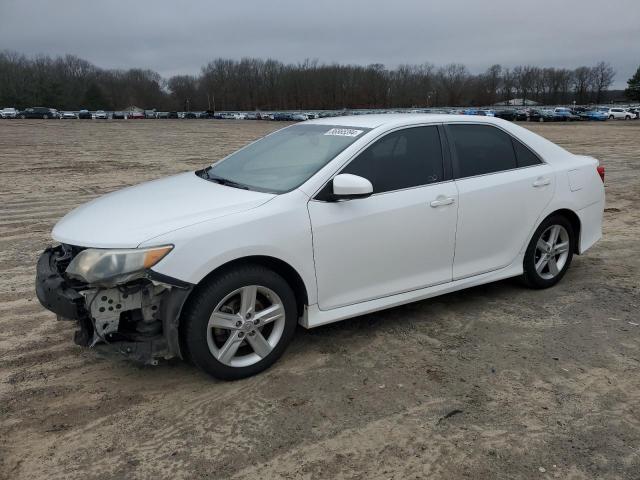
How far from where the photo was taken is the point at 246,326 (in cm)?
353

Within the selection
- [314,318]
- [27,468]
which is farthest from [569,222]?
[27,468]

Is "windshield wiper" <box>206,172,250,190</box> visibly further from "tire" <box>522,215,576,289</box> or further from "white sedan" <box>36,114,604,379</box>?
"tire" <box>522,215,576,289</box>

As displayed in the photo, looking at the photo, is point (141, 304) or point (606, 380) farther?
point (606, 380)

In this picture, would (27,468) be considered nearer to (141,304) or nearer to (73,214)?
(141,304)

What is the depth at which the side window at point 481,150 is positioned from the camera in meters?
4.57

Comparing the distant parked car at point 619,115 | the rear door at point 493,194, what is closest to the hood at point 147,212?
the rear door at point 493,194

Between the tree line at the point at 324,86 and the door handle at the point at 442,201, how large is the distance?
14248 cm

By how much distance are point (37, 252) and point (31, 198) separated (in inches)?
178

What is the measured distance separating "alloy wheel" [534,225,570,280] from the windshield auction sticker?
211cm

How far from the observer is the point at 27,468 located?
2809mm

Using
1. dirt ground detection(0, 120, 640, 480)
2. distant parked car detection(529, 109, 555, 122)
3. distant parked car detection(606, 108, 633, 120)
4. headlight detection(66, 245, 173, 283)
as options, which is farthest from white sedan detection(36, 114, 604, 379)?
distant parked car detection(606, 108, 633, 120)

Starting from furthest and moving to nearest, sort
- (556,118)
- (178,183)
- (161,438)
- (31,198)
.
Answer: (556,118) < (31,198) < (178,183) < (161,438)

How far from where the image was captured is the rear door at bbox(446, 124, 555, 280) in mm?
4488

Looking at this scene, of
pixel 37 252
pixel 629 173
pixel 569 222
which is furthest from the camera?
pixel 629 173
